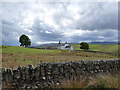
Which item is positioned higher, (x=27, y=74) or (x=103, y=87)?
(x=27, y=74)

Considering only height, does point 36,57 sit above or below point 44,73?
below

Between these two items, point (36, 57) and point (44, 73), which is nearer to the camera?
point (44, 73)

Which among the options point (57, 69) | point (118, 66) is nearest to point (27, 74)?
point (57, 69)

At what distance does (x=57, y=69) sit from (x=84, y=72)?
140 centimetres

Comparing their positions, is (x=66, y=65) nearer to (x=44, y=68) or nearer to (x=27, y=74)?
(x=44, y=68)

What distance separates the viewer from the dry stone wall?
445cm

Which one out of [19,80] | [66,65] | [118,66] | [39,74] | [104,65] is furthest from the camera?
[118,66]

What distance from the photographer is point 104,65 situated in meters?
6.39

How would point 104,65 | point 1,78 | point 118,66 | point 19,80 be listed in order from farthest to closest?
point 118,66 < point 104,65 < point 19,80 < point 1,78

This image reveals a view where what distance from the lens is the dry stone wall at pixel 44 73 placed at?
4445 millimetres

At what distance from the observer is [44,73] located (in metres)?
4.96

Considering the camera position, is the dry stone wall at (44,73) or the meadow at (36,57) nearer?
the dry stone wall at (44,73)

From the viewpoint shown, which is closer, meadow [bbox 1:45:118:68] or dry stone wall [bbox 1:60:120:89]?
dry stone wall [bbox 1:60:120:89]

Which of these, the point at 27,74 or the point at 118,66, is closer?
the point at 27,74
